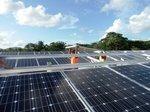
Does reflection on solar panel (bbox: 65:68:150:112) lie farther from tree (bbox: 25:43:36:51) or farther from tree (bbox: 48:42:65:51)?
tree (bbox: 48:42:65:51)

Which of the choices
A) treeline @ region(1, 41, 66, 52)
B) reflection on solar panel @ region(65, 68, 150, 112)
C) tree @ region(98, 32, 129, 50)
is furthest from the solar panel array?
treeline @ region(1, 41, 66, 52)

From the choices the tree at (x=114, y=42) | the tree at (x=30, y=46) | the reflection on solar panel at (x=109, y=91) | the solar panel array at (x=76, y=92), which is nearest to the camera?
the solar panel array at (x=76, y=92)

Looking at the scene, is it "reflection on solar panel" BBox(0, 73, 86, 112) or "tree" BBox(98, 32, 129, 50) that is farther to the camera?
"tree" BBox(98, 32, 129, 50)

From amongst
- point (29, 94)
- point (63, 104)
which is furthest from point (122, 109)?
point (29, 94)

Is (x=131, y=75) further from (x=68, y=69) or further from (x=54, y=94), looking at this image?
(x=54, y=94)

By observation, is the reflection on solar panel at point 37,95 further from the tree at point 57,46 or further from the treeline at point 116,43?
the tree at point 57,46

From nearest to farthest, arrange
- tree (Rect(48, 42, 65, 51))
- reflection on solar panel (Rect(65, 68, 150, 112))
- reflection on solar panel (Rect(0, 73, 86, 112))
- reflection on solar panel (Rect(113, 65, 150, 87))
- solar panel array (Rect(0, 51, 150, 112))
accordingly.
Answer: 1. reflection on solar panel (Rect(0, 73, 86, 112))
2. solar panel array (Rect(0, 51, 150, 112))
3. reflection on solar panel (Rect(65, 68, 150, 112))
4. reflection on solar panel (Rect(113, 65, 150, 87))
5. tree (Rect(48, 42, 65, 51))

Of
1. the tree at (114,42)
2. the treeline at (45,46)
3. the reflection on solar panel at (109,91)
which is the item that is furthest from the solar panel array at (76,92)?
the treeline at (45,46)
